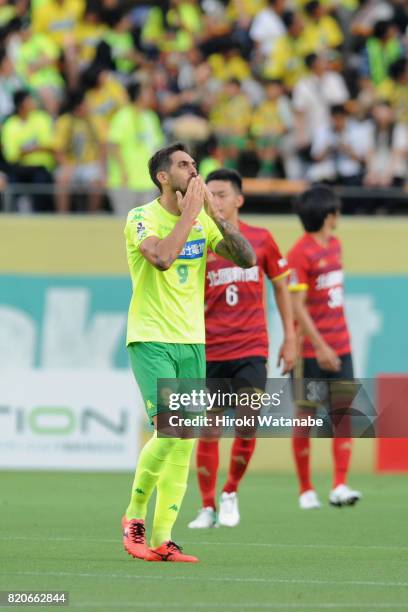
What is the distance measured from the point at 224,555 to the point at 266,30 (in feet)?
41.6

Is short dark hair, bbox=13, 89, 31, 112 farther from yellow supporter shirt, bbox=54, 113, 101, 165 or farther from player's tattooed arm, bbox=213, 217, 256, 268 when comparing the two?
player's tattooed arm, bbox=213, 217, 256, 268

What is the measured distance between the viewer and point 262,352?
38.2ft

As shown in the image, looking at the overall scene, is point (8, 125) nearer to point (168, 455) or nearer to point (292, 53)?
point (292, 53)

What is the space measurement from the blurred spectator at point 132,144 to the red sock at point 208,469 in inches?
263

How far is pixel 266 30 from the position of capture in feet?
69.5

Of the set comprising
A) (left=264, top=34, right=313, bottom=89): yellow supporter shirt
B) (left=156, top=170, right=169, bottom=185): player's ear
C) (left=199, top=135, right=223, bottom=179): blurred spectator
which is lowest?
(left=156, top=170, right=169, bottom=185): player's ear

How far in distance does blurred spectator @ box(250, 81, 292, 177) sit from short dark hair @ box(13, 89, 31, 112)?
284 centimetres

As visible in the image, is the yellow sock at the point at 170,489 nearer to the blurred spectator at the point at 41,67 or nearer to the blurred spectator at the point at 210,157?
the blurred spectator at the point at 210,157

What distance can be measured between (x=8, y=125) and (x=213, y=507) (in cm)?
759

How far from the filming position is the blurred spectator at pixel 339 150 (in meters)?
18.9

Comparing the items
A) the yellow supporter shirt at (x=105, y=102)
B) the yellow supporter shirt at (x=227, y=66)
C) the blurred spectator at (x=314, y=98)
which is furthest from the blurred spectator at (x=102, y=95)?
the blurred spectator at (x=314, y=98)

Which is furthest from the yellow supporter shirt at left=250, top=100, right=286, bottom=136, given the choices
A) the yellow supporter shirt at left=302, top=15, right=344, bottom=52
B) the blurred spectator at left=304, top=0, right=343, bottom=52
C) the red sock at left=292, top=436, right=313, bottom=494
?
the red sock at left=292, top=436, right=313, bottom=494

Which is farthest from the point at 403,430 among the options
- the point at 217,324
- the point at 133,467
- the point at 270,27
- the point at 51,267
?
the point at 270,27

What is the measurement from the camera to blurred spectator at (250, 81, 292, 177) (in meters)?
18.8
